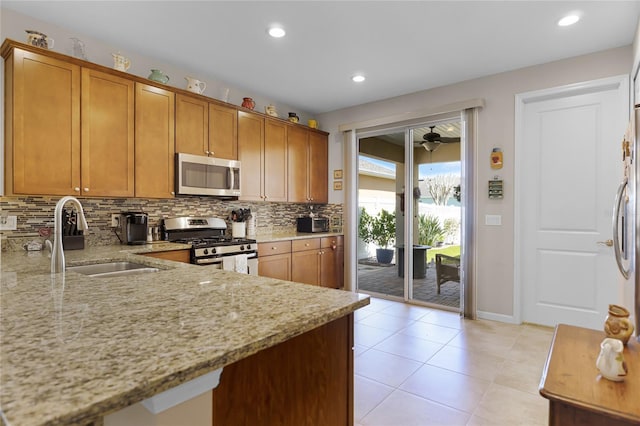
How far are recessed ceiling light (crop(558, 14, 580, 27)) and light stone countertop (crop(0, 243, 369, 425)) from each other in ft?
9.21

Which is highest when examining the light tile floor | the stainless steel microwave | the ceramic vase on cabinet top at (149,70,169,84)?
the ceramic vase on cabinet top at (149,70,169,84)

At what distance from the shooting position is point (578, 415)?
1.14 metres

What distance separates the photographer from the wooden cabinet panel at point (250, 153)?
389cm

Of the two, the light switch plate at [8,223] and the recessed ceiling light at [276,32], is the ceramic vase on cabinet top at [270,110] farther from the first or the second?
the light switch plate at [8,223]

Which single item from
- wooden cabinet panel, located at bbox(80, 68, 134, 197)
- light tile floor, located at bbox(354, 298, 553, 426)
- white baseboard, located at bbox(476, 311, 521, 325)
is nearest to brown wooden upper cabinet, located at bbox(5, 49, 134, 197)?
wooden cabinet panel, located at bbox(80, 68, 134, 197)

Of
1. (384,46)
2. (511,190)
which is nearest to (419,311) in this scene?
(511,190)

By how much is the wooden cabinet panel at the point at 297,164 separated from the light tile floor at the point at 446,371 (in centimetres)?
179

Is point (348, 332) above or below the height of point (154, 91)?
below

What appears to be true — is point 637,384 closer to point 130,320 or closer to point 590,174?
point 130,320

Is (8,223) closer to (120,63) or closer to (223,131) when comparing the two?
(120,63)

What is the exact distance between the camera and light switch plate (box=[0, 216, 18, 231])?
2.56 metres

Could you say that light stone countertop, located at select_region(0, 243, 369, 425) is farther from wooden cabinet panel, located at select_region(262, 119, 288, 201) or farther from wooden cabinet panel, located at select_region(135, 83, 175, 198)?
wooden cabinet panel, located at select_region(262, 119, 288, 201)

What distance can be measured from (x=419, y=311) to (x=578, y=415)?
286 centimetres

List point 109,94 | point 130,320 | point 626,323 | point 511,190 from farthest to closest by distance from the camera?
point 511,190, point 109,94, point 626,323, point 130,320
